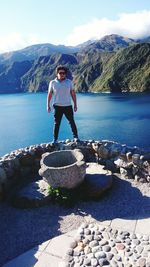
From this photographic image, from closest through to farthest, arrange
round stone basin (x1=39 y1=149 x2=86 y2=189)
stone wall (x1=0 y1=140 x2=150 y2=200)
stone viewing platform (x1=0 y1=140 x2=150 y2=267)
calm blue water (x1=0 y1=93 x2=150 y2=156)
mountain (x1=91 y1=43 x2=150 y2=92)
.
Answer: stone viewing platform (x1=0 y1=140 x2=150 y2=267), round stone basin (x1=39 y1=149 x2=86 y2=189), stone wall (x1=0 y1=140 x2=150 y2=200), calm blue water (x1=0 y1=93 x2=150 y2=156), mountain (x1=91 y1=43 x2=150 y2=92)

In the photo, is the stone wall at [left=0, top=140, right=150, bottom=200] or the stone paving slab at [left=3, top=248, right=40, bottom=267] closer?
the stone paving slab at [left=3, top=248, right=40, bottom=267]

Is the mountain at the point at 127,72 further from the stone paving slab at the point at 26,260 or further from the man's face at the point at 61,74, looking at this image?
the stone paving slab at the point at 26,260

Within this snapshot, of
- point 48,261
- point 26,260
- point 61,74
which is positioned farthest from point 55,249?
point 61,74

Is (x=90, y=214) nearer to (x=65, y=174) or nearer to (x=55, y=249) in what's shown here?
(x=65, y=174)

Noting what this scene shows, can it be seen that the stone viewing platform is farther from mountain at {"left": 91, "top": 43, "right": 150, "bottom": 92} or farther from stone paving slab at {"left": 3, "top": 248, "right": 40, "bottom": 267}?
mountain at {"left": 91, "top": 43, "right": 150, "bottom": 92}

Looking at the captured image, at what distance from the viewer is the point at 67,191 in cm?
846

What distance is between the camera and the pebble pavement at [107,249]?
17.4 ft

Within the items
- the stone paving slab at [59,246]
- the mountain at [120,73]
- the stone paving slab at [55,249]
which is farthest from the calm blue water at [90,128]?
the mountain at [120,73]

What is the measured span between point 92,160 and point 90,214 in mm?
3059

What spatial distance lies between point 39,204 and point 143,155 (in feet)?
11.7

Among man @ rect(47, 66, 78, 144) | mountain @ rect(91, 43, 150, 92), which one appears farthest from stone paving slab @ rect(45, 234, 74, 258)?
mountain @ rect(91, 43, 150, 92)

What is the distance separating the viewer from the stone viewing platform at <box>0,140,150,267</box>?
570 cm

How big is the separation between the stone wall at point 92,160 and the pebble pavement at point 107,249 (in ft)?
11.1

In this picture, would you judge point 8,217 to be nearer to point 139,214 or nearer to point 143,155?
point 139,214
